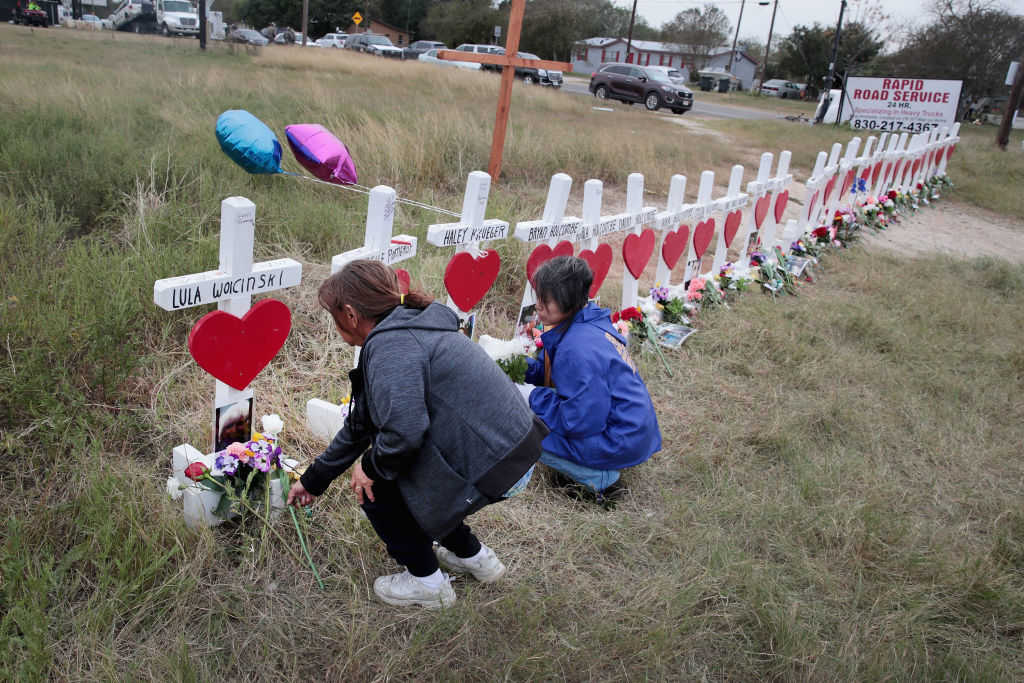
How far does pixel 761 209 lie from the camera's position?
593cm

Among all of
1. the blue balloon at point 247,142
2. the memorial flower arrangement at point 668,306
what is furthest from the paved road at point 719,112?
the blue balloon at point 247,142


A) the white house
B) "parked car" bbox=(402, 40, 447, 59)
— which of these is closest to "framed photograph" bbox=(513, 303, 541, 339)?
"parked car" bbox=(402, 40, 447, 59)

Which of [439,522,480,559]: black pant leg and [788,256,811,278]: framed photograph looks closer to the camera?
[439,522,480,559]: black pant leg

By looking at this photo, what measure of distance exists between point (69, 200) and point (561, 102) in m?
13.7

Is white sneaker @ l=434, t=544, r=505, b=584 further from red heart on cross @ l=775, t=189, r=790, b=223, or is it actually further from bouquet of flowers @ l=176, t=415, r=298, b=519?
red heart on cross @ l=775, t=189, r=790, b=223

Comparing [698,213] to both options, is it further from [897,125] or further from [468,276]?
[897,125]

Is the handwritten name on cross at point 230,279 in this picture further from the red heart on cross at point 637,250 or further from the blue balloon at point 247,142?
the red heart on cross at point 637,250

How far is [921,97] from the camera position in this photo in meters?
14.3

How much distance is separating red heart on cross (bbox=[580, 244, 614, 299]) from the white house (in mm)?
72197

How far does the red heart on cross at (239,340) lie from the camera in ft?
6.64

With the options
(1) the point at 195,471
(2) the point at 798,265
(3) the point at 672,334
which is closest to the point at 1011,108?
(2) the point at 798,265

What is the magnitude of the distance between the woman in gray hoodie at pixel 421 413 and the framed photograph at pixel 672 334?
2.37 m

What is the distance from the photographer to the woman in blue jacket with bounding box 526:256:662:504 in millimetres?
2582

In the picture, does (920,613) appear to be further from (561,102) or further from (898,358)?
(561,102)
